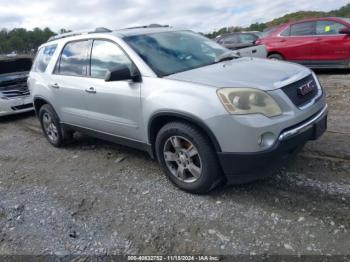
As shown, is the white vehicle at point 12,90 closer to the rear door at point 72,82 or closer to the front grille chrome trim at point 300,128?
the rear door at point 72,82

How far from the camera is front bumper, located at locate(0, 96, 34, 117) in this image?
29.3ft

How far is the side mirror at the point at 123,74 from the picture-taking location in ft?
12.4

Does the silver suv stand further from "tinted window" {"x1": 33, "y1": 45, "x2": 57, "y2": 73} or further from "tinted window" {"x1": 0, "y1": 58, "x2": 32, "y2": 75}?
"tinted window" {"x1": 0, "y1": 58, "x2": 32, "y2": 75}

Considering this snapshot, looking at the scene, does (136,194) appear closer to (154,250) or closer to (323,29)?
(154,250)

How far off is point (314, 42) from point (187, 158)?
737 cm

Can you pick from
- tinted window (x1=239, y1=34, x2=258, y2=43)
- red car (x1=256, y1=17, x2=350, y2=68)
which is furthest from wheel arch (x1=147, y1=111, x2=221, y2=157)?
tinted window (x1=239, y1=34, x2=258, y2=43)

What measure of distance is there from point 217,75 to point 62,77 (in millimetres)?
2634

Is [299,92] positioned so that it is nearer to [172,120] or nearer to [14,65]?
[172,120]

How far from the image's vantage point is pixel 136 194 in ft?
13.3

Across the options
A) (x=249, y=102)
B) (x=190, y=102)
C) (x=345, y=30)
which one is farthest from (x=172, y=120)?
(x=345, y=30)

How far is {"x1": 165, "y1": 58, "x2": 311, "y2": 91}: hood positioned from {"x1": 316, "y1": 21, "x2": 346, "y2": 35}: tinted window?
246 inches

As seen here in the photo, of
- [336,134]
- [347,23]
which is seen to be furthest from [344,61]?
[336,134]

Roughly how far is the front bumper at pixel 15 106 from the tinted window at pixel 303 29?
736cm

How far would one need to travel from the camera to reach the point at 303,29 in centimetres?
992
